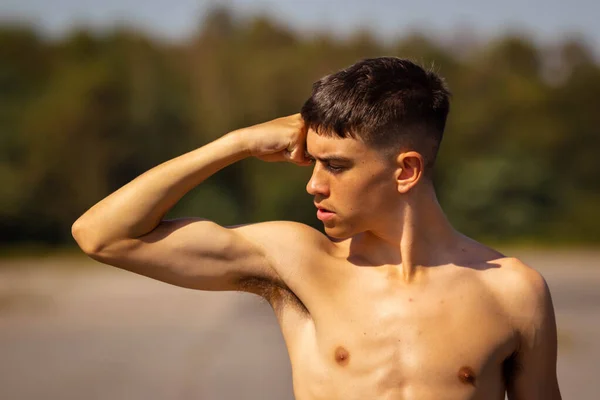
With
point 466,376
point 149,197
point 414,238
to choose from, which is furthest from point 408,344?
point 149,197

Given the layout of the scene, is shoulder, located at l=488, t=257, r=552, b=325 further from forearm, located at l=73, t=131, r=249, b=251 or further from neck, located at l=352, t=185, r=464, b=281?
forearm, located at l=73, t=131, r=249, b=251

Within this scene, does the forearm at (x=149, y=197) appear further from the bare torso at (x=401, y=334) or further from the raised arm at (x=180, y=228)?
the bare torso at (x=401, y=334)

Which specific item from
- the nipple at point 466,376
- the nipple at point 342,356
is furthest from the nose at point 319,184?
the nipple at point 466,376

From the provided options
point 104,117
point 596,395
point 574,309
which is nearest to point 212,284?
point 596,395

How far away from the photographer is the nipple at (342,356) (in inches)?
86.7

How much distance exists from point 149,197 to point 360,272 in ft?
1.92

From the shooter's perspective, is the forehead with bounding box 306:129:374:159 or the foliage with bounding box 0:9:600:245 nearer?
the forehead with bounding box 306:129:374:159

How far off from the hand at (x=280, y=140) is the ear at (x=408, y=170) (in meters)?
0.24

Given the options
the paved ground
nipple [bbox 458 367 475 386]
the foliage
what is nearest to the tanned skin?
nipple [bbox 458 367 475 386]

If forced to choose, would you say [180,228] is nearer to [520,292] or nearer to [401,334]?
[401,334]

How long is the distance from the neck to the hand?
280 millimetres

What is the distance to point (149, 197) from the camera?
2.21m

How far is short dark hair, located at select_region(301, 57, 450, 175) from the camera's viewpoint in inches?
83.5

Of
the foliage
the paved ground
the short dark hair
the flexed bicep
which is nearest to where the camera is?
the short dark hair
